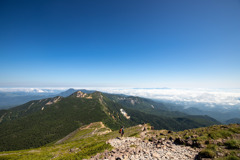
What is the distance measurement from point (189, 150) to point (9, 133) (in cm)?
31039

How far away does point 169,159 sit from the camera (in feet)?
44.5

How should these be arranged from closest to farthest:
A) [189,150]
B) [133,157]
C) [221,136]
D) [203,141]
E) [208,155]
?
[208,155] → [133,157] → [189,150] → [203,141] → [221,136]

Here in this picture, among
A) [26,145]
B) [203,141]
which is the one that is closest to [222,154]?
[203,141]

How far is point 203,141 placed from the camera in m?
17.8

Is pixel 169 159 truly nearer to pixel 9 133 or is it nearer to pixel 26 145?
pixel 26 145

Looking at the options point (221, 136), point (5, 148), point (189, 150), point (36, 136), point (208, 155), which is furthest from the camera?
point (36, 136)

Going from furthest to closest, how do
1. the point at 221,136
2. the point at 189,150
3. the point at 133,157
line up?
the point at 221,136 → the point at 189,150 → the point at 133,157

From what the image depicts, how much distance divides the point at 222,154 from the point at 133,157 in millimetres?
11477

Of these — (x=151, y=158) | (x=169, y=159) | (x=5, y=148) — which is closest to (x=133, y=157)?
(x=151, y=158)

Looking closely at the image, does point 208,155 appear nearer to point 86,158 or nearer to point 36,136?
point 86,158

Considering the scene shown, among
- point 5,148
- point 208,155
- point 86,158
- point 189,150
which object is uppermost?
point 208,155

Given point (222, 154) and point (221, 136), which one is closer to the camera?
point (222, 154)

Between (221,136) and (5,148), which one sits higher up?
(221,136)

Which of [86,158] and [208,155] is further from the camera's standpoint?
[86,158]
